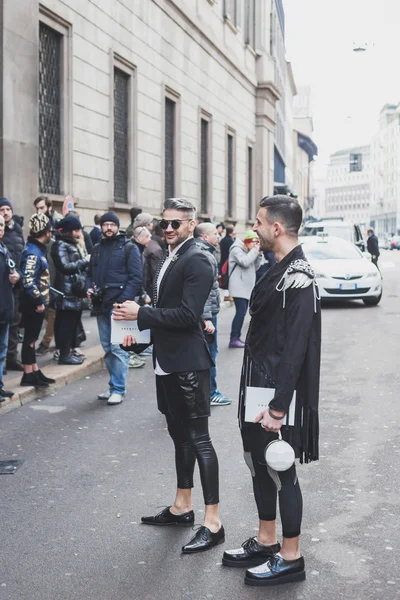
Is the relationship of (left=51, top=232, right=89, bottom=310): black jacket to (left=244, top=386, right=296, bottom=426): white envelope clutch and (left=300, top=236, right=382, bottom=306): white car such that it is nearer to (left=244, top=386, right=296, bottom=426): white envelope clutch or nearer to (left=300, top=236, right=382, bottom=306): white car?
(left=244, top=386, right=296, bottom=426): white envelope clutch

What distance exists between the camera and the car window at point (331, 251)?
66.6 ft

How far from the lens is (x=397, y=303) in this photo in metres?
20.8

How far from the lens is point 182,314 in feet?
15.7

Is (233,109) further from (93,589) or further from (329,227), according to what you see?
(93,589)

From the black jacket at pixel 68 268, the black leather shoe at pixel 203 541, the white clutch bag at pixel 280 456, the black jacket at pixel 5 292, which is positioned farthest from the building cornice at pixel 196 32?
the white clutch bag at pixel 280 456

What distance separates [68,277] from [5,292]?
6.07ft

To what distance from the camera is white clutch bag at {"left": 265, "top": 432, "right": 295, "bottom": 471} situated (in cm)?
413

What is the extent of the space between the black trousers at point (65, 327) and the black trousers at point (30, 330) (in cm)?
109

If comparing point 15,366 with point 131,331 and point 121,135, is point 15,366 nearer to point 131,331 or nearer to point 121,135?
point 131,331

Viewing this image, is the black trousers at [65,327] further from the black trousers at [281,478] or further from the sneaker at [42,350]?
the black trousers at [281,478]

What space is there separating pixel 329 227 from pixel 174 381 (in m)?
22.6

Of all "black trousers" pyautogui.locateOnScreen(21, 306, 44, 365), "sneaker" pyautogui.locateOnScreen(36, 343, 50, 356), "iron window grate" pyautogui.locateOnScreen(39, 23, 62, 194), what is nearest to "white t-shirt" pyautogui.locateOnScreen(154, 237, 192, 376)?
"black trousers" pyautogui.locateOnScreen(21, 306, 44, 365)

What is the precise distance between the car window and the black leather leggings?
1535 centimetres

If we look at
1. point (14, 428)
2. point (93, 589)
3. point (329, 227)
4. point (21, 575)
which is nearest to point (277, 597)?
point (93, 589)
